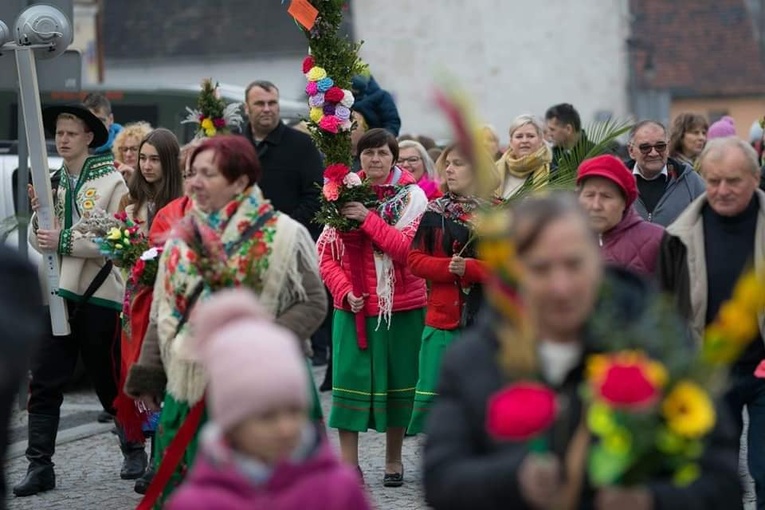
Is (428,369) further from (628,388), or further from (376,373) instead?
(628,388)

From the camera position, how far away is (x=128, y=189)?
977 cm

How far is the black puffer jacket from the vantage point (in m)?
4.07

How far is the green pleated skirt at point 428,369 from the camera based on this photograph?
30.6 ft

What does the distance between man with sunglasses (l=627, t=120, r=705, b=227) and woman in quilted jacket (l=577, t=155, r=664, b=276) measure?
3.36 meters

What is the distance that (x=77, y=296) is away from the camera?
966cm

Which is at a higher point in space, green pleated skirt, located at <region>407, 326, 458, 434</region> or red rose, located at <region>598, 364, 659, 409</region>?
red rose, located at <region>598, 364, 659, 409</region>

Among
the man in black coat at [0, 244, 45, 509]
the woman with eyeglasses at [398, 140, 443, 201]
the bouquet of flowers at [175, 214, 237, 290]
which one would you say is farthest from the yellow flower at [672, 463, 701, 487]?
the woman with eyeglasses at [398, 140, 443, 201]

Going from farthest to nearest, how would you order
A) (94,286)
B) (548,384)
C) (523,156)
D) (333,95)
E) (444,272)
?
1. (523,156)
2. (333,95)
3. (94,286)
4. (444,272)
5. (548,384)

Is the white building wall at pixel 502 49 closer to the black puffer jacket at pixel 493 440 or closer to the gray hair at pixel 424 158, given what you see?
the gray hair at pixel 424 158

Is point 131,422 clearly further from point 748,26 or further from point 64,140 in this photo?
point 748,26

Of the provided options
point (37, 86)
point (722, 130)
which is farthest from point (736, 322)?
point (722, 130)

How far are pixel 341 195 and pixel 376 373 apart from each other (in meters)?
1.05

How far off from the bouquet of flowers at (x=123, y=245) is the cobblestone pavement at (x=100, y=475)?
104cm

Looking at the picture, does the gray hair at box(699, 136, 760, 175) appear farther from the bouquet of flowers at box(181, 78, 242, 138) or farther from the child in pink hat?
the bouquet of flowers at box(181, 78, 242, 138)
